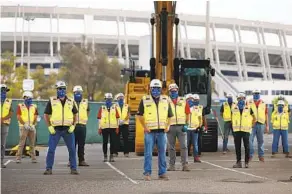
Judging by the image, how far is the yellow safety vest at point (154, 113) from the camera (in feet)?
49.0

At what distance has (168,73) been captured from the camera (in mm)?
21766

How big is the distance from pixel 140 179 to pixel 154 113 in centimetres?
138

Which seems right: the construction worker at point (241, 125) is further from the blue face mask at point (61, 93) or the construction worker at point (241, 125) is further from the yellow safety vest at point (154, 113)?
the blue face mask at point (61, 93)

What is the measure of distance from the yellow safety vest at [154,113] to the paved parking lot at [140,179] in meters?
1.11

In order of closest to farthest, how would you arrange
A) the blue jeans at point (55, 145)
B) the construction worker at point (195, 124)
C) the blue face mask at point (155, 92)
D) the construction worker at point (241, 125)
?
1. the blue face mask at point (155, 92)
2. the blue jeans at point (55, 145)
3. the construction worker at point (241, 125)
4. the construction worker at point (195, 124)

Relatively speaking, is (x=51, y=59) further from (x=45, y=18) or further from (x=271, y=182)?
(x=271, y=182)

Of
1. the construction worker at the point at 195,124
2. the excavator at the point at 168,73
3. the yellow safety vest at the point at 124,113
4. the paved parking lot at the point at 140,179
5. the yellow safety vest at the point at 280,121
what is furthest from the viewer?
the yellow safety vest at the point at 124,113

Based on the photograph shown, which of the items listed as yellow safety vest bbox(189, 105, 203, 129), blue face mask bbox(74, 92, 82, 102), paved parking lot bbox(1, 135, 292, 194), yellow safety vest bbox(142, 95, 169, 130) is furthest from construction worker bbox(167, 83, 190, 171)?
yellow safety vest bbox(189, 105, 203, 129)

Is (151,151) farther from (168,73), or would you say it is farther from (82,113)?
(168,73)

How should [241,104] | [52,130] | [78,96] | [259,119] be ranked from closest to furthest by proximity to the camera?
[52,130]
[241,104]
[78,96]
[259,119]

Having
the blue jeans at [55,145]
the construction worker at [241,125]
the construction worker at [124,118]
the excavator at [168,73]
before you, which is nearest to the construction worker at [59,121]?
the blue jeans at [55,145]

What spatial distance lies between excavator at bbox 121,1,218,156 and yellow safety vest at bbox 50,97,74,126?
5.25 m

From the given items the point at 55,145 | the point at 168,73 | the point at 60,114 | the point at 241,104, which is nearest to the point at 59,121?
the point at 60,114

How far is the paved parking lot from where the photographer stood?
1258cm
